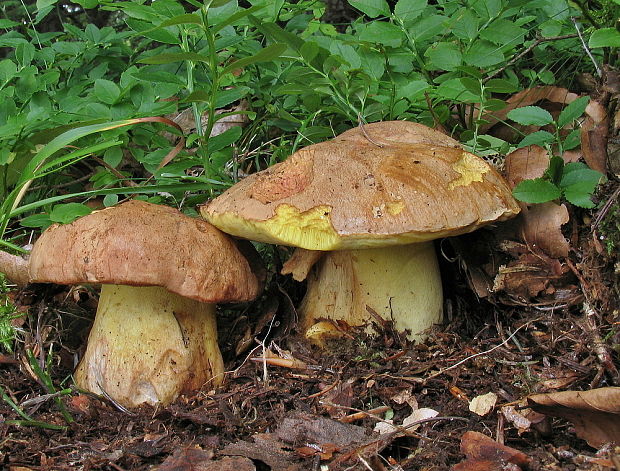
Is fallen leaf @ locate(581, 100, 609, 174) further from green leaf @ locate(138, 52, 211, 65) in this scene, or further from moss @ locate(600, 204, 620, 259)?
green leaf @ locate(138, 52, 211, 65)

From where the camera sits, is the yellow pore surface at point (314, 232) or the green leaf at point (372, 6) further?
the green leaf at point (372, 6)

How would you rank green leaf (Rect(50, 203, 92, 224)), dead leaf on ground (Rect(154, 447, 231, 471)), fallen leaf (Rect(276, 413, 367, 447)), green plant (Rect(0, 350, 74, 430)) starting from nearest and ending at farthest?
dead leaf on ground (Rect(154, 447, 231, 471)) → fallen leaf (Rect(276, 413, 367, 447)) → green plant (Rect(0, 350, 74, 430)) → green leaf (Rect(50, 203, 92, 224))

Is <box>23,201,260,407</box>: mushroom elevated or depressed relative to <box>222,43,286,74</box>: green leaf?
depressed

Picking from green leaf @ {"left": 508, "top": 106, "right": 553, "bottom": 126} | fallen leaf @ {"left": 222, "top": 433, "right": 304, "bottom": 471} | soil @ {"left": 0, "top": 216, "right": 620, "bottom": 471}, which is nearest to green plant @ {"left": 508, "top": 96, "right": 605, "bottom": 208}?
green leaf @ {"left": 508, "top": 106, "right": 553, "bottom": 126}

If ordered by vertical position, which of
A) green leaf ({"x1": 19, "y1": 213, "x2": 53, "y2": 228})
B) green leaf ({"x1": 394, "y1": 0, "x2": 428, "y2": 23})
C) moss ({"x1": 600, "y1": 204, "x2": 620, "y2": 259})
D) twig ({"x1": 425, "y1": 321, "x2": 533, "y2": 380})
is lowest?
twig ({"x1": 425, "y1": 321, "x2": 533, "y2": 380})

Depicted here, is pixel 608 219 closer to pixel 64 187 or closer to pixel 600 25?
pixel 600 25

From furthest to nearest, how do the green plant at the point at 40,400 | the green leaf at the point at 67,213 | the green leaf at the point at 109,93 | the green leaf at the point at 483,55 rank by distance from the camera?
the green leaf at the point at 109,93 < the green leaf at the point at 483,55 < the green leaf at the point at 67,213 < the green plant at the point at 40,400

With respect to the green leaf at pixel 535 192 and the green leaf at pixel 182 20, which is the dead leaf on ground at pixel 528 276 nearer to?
the green leaf at pixel 535 192

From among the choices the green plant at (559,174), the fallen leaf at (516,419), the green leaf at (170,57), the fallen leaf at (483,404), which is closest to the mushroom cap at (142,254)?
the green leaf at (170,57)
